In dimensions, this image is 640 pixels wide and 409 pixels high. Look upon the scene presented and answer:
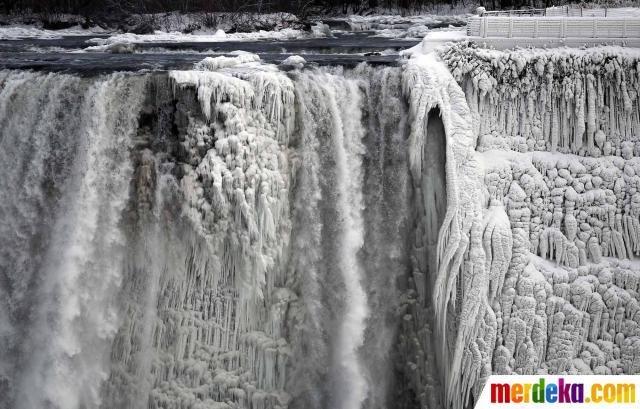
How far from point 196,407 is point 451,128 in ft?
15.6

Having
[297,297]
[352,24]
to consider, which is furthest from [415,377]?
[352,24]

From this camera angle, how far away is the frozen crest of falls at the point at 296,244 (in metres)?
8.56

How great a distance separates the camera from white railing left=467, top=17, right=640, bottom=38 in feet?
31.4

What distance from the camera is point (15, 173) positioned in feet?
29.1

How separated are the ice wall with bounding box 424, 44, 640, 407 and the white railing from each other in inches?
14.8

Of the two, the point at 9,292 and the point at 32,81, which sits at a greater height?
the point at 32,81

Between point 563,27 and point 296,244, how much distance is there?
4.77 meters

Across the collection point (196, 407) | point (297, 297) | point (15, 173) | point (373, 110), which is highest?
point (373, 110)

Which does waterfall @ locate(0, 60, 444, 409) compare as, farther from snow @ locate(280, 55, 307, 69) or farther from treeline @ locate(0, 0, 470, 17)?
treeline @ locate(0, 0, 470, 17)

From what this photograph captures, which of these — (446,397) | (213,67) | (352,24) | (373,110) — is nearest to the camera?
(446,397)

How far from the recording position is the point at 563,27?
9.62 meters

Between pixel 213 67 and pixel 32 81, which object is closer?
pixel 32 81

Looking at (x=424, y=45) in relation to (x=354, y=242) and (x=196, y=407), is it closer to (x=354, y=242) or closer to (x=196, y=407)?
(x=354, y=242)

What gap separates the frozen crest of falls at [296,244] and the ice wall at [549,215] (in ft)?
0.09
